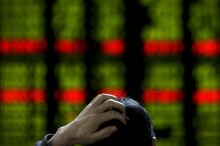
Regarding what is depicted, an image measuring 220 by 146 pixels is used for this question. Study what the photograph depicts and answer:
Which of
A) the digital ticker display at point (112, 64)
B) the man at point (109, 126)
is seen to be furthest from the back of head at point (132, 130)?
the digital ticker display at point (112, 64)

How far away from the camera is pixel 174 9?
108 inches

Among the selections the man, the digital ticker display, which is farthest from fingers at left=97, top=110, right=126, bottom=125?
the digital ticker display

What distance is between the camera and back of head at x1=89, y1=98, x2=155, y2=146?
1.18 m

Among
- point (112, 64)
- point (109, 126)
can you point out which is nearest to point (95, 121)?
point (109, 126)

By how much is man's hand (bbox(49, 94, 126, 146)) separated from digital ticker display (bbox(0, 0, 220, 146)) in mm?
1425

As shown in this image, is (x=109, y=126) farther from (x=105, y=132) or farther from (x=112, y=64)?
(x=112, y=64)

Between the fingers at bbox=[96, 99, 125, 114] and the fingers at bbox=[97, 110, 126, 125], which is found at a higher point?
the fingers at bbox=[96, 99, 125, 114]

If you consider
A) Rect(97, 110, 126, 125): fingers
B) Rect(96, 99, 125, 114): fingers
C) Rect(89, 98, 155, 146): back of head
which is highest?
Rect(96, 99, 125, 114): fingers

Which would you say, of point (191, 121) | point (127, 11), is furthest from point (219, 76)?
point (127, 11)

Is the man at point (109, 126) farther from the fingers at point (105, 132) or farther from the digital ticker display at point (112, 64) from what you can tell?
the digital ticker display at point (112, 64)

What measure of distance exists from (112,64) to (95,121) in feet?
5.12

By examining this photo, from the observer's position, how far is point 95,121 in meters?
1.19

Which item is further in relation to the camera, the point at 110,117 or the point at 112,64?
the point at 112,64

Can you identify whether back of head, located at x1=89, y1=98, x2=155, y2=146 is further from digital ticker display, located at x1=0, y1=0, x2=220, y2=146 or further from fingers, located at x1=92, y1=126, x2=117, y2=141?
digital ticker display, located at x1=0, y1=0, x2=220, y2=146
